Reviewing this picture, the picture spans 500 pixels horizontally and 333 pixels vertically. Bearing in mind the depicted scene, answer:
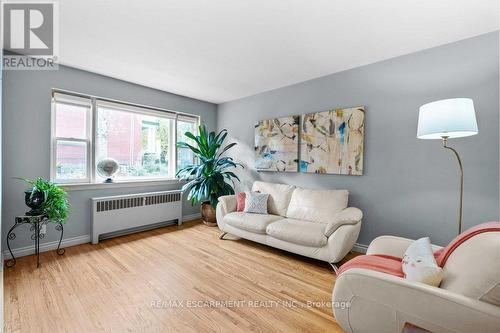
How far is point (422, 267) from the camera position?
4.24 ft

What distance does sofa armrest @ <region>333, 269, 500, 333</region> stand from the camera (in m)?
1.03

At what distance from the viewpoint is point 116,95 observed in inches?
142

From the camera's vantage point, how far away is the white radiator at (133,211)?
11.0 ft

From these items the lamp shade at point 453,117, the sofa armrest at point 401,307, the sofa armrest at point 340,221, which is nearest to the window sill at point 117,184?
the sofa armrest at point 340,221

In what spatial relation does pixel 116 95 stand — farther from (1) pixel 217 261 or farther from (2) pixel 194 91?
(1) pixel 217 261

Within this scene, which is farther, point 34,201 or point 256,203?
point 256,203

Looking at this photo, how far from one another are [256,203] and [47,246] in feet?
9.39

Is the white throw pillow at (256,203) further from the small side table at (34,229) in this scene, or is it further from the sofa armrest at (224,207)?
the small side table at (34,229)

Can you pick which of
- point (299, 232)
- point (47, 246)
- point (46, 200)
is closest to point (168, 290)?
point (299, 232)

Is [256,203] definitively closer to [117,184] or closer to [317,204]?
[317,204]

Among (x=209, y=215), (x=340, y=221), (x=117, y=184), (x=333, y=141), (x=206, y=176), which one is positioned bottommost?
(x=209, y=215)

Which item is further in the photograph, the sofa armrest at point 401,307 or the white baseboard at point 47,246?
the white baseboard at point 47,246

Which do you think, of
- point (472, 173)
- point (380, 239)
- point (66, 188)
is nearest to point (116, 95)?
point (66, 188)

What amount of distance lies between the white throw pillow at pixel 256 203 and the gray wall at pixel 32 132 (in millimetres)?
2214
